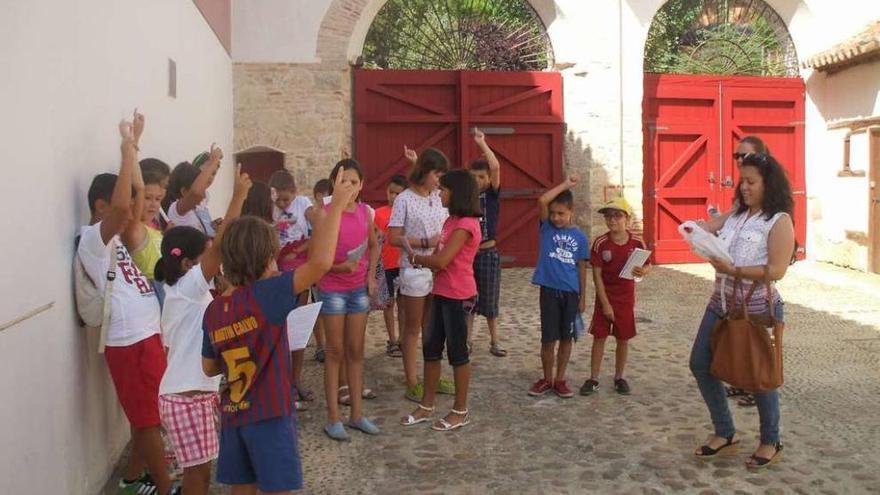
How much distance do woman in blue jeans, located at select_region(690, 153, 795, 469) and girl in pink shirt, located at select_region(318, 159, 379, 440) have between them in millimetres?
1730

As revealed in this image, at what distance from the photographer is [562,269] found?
198 inches

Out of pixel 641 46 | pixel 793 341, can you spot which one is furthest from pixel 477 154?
pixel 793 341

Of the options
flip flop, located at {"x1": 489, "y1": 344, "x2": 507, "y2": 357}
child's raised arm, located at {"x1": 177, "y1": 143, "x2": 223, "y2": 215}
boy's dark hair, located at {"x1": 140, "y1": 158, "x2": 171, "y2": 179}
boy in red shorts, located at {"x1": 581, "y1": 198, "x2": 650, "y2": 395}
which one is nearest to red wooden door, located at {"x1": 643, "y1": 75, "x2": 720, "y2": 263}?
flip flop, located at {"x1": 489, "y1": 344, "x2": 507, "y2": 357}

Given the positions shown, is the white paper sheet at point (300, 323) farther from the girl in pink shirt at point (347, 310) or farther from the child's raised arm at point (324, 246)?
the girl in pink shirt at point (347, 310)

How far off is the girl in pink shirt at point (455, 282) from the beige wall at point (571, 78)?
6126 millimetres

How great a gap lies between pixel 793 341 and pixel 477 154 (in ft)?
17.0

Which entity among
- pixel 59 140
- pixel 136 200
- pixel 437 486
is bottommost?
pixel 437 486

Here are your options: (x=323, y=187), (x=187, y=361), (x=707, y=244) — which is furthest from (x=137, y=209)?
(x=707, y=244)

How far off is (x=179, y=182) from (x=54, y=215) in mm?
1314

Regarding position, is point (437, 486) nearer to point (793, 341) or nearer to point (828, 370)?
point (828, 370)

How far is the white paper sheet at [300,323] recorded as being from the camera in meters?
2.88

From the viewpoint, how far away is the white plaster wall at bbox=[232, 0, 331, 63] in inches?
406

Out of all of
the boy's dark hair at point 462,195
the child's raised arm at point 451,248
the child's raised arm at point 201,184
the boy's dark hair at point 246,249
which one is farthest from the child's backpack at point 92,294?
the boy's dark hair at point 462,195

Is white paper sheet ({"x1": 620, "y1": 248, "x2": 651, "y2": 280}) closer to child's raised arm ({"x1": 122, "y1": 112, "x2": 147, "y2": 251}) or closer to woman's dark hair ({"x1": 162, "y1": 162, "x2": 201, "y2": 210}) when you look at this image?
woman's dark hair ({"x1": 162, "y1": 162, "x2": 201, "y2": 210})
